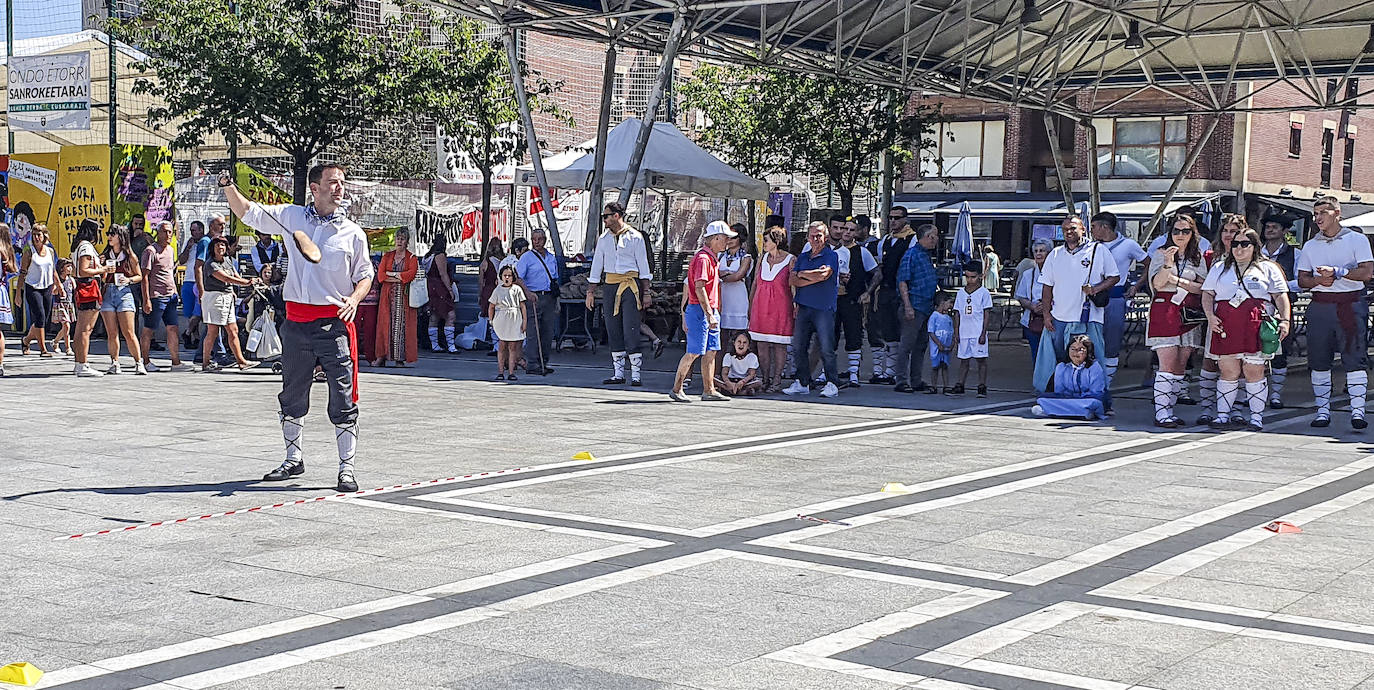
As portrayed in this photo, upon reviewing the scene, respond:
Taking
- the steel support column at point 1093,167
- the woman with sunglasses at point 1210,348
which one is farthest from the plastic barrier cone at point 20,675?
the steel support column at point 1093,167

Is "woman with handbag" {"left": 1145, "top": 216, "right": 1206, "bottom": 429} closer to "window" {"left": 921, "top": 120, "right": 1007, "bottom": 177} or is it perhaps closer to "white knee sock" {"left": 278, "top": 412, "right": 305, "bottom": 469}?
"white knee sock" {"left": 278, "top": 412, "right": 305, "bottom": 469}

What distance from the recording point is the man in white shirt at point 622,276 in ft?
49.5

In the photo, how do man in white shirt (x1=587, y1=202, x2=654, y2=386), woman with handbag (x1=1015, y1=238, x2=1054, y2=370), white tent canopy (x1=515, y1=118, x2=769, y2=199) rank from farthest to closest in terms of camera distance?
white tent canopy (x1=515, y1=118, x2=769, y2=199)
man in white shirt (x1=587, y1=202, x2=654, y2=386)
woman with handbag (x1=1015, y1=238, x2=1054, y2=370)

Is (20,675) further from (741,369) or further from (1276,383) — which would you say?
(1276,383)

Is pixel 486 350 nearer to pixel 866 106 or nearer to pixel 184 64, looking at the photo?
pixel 184 64

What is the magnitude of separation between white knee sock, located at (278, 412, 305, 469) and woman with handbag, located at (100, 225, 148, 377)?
24.4ft

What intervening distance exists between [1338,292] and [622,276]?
647cm

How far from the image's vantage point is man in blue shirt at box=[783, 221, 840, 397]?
14.7 m

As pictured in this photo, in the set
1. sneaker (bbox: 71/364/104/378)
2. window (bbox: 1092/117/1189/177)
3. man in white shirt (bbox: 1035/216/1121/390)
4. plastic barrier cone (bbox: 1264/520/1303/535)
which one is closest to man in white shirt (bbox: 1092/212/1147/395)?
man in white shirt (bbox: 1035/216/1121/390)

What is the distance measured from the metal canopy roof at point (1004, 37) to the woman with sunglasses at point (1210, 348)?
23.4 feet

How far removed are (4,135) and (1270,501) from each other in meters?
40.7

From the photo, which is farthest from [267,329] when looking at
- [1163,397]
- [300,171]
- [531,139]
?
[300,171]

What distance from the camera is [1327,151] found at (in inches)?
2012

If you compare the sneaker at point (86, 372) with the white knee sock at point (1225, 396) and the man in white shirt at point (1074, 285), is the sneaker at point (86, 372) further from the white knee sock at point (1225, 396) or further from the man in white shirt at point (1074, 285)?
the white knee sock at point (1225, 396)
